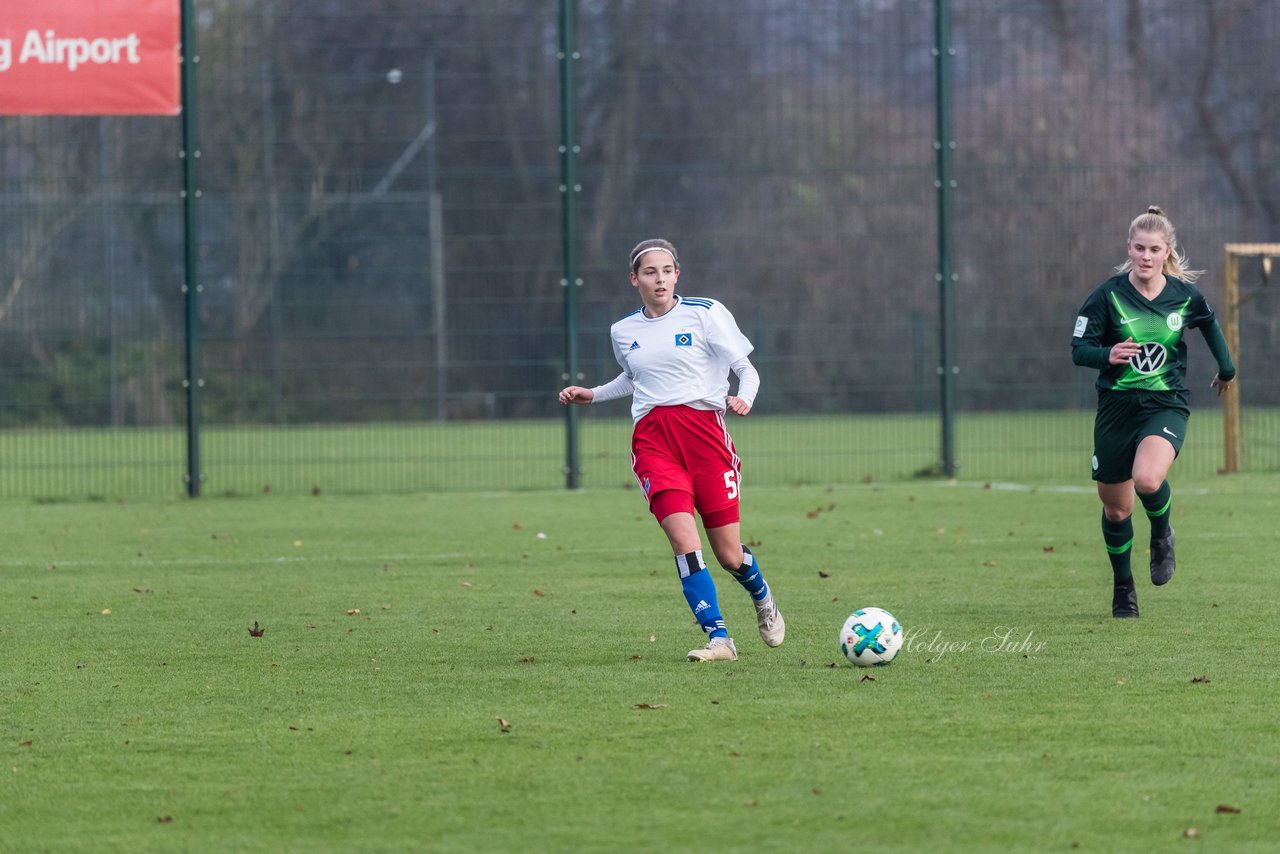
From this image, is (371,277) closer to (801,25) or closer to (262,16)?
(262,16)

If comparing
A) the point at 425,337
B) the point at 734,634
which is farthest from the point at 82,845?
the point at 425,337

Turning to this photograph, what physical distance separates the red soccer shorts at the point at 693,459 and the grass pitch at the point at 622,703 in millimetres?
616

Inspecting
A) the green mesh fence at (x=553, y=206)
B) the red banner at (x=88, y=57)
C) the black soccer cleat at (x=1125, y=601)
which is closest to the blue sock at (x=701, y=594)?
the black soccer cleat at (x=1125, y=601)

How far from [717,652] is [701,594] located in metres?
0.26

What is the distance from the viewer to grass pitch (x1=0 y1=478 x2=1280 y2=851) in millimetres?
4809

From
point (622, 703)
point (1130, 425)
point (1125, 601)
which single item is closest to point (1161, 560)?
point (1125, 601)

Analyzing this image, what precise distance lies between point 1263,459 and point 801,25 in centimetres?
616

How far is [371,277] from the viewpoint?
1783cm

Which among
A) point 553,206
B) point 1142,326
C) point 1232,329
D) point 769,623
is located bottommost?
point 769,623

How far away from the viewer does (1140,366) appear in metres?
8.67

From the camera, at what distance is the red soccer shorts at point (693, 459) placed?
7797mm

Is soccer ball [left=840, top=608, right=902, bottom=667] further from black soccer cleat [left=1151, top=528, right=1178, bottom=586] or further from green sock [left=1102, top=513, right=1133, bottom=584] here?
black soccer cleat [left=1151, top=528, right=1178, bottom=586]

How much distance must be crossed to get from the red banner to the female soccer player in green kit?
1059 cm

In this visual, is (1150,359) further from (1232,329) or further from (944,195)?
(1232,329)
